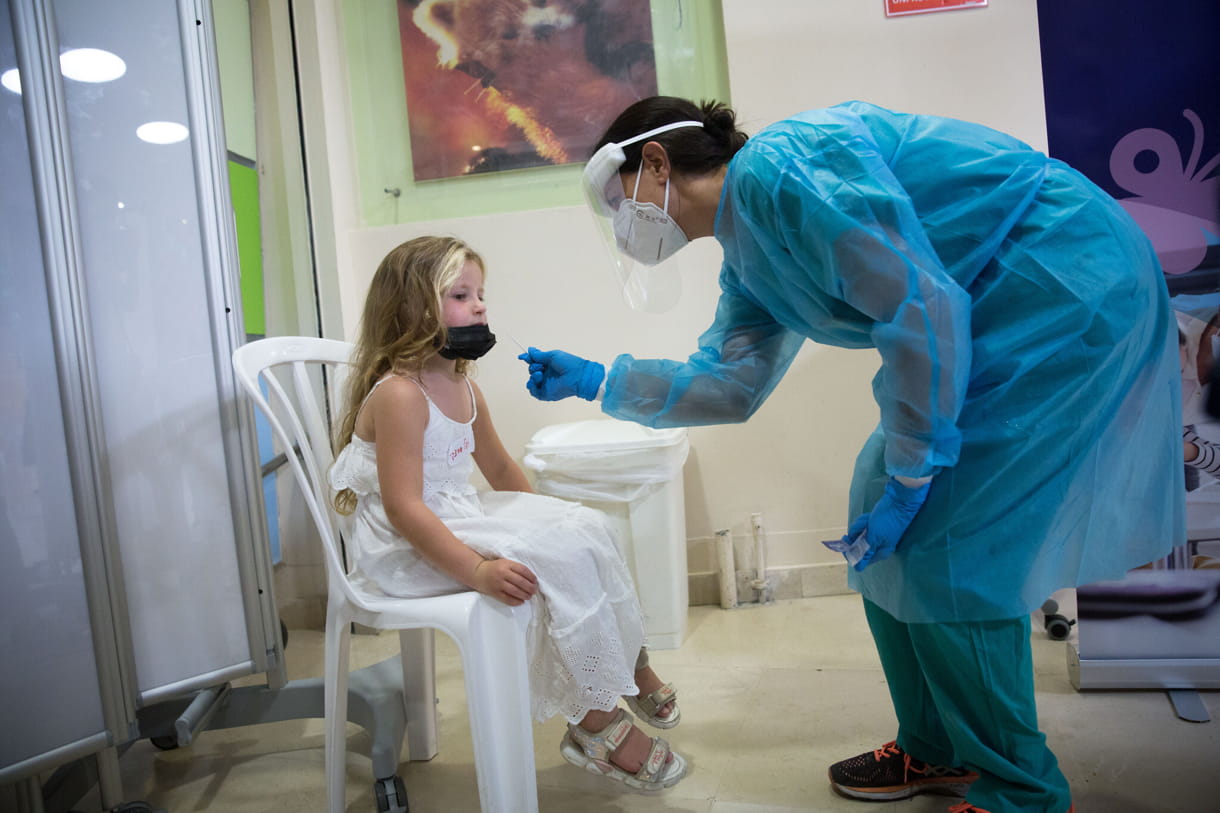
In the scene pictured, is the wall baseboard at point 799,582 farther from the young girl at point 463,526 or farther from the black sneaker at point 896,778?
the black sneaker at point 896,778

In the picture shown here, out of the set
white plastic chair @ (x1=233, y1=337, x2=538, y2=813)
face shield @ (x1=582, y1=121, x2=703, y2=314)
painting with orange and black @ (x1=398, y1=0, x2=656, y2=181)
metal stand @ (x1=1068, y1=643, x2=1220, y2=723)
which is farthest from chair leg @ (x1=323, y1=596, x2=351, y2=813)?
painting with orange and black @ (x1=398, y1=0, x2=656, y2=181)

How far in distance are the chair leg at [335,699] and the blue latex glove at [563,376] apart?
0.51m

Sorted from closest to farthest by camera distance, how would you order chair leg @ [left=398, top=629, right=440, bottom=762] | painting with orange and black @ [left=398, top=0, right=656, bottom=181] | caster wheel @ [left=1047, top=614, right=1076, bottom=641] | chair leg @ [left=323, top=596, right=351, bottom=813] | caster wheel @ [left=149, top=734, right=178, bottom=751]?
1. chair leg @ [left=323, top=596, right=351, bottom=813]
2. chair leg @ [left=398, top=629, right=440, bottom=762]
3. caster wheel @ [left=149, top=734, right=178, bottom=751]
4. caster wheel @ [left=1047, top=614, right=1076, bottom=641]
5. painting with orange and black @ [left=398, top=0, right=656, bottom=181]

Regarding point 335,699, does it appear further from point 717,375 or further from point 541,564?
point 717,375

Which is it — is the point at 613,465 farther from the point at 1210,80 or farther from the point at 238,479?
the point at 1210,80

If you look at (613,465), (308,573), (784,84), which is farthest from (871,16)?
(308,573)

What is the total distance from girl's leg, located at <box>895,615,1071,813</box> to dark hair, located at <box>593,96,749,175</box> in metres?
0.79

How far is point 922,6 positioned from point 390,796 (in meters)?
2.39

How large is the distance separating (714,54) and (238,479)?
1842 millimetres

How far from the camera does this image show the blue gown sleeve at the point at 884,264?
1.17 m

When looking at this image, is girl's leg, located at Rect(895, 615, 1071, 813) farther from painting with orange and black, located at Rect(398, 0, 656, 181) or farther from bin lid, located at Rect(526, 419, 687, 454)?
painting with orange and black, located at Rect(398, 0, 656, 181)

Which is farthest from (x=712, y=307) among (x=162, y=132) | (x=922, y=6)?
(x=162, y=132)

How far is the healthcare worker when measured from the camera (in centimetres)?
120

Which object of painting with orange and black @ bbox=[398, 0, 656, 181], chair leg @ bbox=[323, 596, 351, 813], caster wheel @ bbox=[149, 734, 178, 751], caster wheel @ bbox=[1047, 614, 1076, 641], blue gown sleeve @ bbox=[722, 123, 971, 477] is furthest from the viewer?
painting with orange and black @ bbox=[398, 0, 656, 181]
